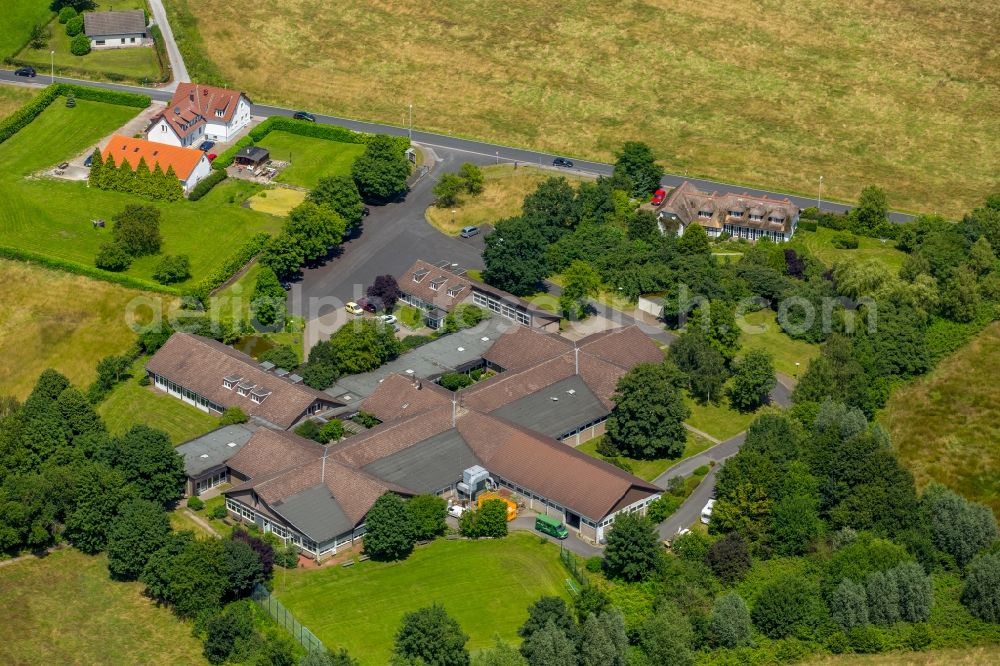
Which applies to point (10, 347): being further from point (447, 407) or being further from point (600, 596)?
point (600, 596)

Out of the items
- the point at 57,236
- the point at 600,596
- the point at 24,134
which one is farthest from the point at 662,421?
the point at 24,134

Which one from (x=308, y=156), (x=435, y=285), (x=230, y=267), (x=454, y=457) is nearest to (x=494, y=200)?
(x=308, y=156)

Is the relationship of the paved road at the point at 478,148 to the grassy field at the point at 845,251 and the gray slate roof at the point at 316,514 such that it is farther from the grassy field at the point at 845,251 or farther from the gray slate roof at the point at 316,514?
the gray slate roof at the point at 316,514

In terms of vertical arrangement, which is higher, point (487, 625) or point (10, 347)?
point (487, 625)

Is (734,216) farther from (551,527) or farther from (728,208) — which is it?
(551,527)

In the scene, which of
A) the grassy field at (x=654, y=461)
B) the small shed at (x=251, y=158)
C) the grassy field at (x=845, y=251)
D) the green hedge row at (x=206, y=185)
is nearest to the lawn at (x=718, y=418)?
the grassy field at (x=654, y=461)

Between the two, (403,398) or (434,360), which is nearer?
(403,398)

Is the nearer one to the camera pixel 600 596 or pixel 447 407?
pixel 600 596
